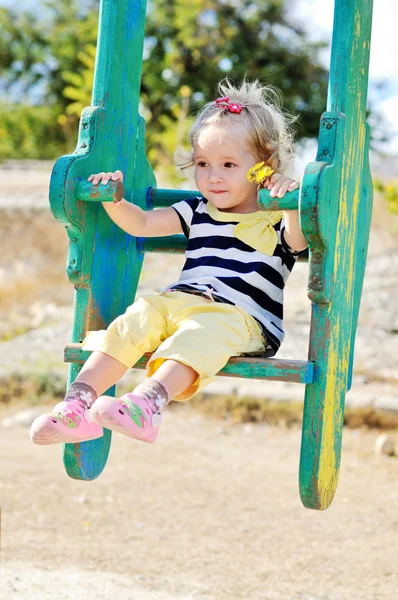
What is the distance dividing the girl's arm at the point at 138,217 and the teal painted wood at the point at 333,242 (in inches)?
25.5

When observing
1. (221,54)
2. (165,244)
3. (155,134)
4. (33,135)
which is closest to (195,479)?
(165,244)

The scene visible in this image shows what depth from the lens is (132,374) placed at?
22.7 feet

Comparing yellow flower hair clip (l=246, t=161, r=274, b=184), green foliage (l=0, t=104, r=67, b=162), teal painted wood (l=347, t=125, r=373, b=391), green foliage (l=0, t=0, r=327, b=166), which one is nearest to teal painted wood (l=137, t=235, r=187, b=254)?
yellow flower hair clip (l=246, t=161, r=274, b=184)

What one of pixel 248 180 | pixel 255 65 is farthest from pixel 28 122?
pixel 248 180

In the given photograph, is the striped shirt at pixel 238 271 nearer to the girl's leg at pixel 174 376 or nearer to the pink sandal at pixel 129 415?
the girl's leg at pixel 174 376

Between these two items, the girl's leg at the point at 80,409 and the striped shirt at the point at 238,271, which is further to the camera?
the striped shirt at the point at 238,271

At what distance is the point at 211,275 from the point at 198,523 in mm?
2355

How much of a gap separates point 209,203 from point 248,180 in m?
0.23

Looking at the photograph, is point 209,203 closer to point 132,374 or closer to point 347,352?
point 347,352

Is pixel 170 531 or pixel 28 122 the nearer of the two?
pixel 170 531

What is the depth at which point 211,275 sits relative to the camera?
111 inches

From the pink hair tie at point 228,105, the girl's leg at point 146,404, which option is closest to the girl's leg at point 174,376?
the girl's leg at point 146,404

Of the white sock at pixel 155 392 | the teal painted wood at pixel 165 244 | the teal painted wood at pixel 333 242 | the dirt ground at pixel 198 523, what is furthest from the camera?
the dirt ground at pixel 198 523

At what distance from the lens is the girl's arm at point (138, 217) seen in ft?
9.28
